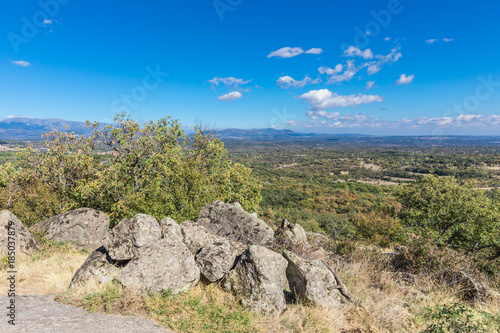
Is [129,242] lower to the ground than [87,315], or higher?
higher

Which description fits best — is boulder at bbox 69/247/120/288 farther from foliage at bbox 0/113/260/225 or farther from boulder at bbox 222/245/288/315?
foliage at bbox 0/113/260/225

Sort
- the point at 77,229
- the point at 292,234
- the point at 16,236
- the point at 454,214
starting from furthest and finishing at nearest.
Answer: the point at 454,214, the point at 292,234, the point at 77,229, the point at 16,236

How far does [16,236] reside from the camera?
9297 mm

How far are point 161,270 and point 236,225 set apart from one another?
13.5 feet

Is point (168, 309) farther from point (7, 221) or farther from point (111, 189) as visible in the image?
point (111, 189)

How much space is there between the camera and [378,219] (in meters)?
27.4

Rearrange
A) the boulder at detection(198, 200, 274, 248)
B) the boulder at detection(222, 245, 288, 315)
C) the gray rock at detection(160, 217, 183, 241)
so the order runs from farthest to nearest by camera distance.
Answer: the boulder at detection(198, 200, 274, 248)
the gray rock at detection(160, 217, 183, 241)
the boulder at detection(222, 245, 288, 315)

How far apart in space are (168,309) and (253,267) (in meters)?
2.50

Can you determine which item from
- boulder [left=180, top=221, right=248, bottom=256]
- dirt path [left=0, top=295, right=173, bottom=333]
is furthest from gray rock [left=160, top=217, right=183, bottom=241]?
dirt path [left=0, top=295, right=173, bottom=333]

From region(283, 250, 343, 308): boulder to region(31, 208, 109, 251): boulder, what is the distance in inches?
328

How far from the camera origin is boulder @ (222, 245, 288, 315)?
6.54 metres

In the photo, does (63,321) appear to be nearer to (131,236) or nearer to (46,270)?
(131,236)

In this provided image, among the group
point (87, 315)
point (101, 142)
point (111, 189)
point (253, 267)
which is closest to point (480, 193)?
point (253, 267)

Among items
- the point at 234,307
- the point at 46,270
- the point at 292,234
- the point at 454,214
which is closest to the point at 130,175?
the point at 46,270
